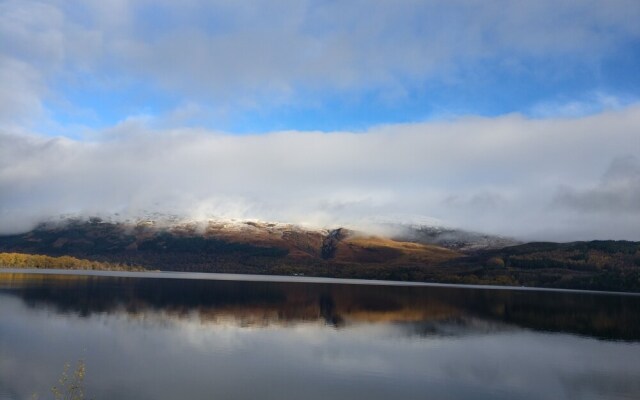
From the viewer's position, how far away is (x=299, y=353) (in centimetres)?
4688

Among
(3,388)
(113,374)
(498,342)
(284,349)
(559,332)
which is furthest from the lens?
(559,332)

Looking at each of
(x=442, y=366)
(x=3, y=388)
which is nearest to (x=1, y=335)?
(x=3, y=388)

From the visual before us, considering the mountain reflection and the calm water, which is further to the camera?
the mountain reflection

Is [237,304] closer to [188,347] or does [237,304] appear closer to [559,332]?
[188,347]

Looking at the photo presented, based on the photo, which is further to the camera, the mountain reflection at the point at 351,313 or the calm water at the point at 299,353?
the mountain reflection at the point at 351,313

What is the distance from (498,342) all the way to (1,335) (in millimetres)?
50611

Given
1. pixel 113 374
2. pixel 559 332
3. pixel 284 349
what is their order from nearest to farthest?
pixel 113 374 < pixel 284 349 < pixel 559 332

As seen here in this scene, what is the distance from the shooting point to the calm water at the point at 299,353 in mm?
33938

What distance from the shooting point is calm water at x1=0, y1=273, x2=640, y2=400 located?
33938 millimetres

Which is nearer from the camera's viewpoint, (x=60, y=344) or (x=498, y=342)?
(x=60, y=344)

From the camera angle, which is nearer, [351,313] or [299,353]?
[299,353]

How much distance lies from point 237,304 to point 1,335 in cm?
4707

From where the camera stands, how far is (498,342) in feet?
198

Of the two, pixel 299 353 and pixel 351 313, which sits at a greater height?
pixel 299 353
